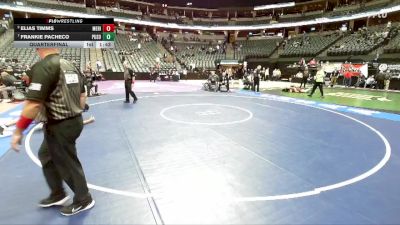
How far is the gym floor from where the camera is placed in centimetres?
336

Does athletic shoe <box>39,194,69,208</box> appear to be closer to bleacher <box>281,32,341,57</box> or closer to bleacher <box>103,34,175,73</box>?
bleacher <box>103,34,175,73</box>

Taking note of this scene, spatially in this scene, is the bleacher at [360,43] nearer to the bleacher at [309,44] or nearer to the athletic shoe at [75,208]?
the bleacher at [309,44]

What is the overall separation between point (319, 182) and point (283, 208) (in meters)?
→ 1.11

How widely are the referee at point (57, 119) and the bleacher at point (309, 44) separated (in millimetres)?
35882

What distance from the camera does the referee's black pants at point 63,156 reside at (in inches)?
123

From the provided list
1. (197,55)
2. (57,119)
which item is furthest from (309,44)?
(57,119)

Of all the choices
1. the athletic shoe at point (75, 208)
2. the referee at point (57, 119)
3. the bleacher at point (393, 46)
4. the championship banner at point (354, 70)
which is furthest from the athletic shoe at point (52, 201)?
the bleacher at point (393, 46)

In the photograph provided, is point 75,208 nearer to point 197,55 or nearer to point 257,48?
point 197,55

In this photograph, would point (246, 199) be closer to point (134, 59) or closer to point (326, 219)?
point (326, 219)

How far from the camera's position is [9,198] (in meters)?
3.67

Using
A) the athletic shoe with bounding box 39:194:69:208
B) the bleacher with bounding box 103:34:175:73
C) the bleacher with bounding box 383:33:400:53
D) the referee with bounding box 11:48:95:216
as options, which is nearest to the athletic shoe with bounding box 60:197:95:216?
the referee with bounding box 11:48:95:216
